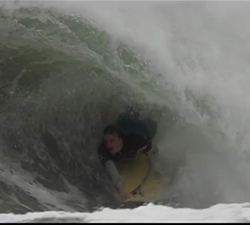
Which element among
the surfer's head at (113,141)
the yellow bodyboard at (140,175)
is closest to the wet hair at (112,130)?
the surfer's head at (113,141)

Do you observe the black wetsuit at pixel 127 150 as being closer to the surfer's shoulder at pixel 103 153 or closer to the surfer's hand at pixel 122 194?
the surfer's shoulder at pixel 103 153

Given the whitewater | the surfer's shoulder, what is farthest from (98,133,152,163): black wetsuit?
the whitewater

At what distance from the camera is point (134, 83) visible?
291cm

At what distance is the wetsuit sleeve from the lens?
2.79 metres

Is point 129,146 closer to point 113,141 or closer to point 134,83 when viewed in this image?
point 113,141

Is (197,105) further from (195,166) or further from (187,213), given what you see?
(187,213)

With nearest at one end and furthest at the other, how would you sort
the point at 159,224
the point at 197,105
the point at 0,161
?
the point at 159,224 → the point at 0,161 → the point at 197,105

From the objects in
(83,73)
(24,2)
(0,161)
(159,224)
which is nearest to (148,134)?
(83,73)

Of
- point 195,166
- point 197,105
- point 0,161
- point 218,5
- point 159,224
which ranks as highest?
point 218,5

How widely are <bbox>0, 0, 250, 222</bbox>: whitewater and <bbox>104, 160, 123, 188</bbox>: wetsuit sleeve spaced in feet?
0.26

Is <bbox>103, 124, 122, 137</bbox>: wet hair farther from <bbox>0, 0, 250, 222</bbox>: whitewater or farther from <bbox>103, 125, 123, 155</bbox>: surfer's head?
<bbox>0, 0, 250, 222</bbox>: whitewater

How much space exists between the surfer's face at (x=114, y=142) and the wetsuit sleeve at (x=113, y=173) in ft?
0.25

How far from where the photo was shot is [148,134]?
295 cm

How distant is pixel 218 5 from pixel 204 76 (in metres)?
0.49
